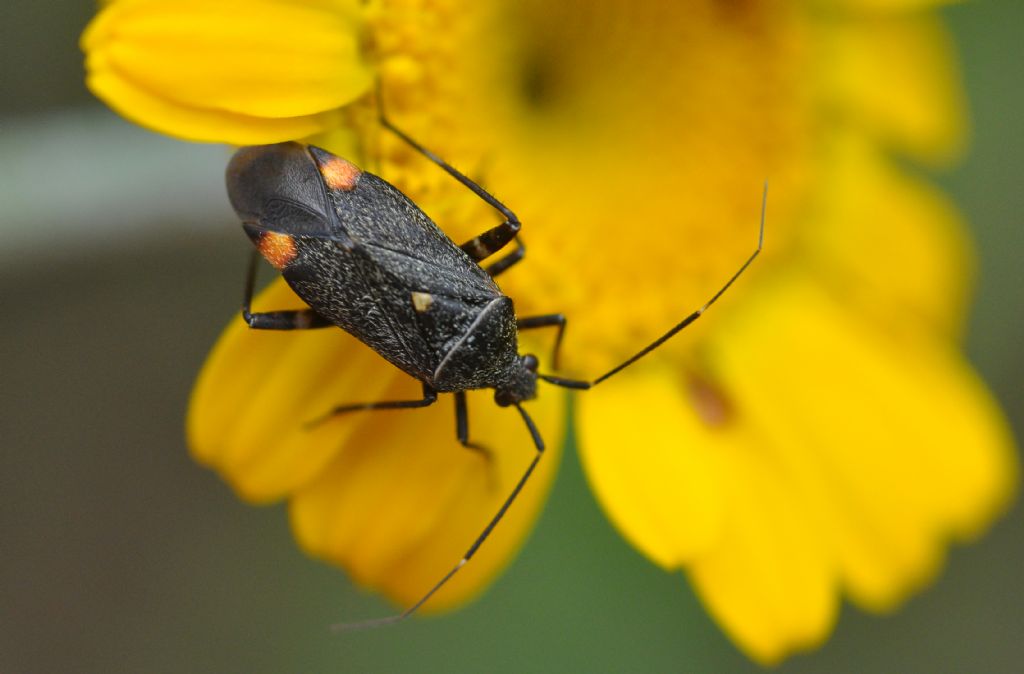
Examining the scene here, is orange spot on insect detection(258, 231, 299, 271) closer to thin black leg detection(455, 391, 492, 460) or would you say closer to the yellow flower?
the yellow flower

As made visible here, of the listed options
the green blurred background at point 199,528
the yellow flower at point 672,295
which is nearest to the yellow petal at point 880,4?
the yellow flower at point 672,295

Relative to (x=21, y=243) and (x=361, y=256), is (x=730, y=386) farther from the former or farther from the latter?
(x=21, y=243)

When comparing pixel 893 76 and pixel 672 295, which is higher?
pixel 893 76

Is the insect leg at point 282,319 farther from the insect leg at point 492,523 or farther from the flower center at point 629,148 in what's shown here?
the insect leg at point 492,523

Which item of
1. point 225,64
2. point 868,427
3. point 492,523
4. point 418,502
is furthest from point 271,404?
point 868,427

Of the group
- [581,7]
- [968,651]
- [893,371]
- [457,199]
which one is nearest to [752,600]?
[893,371]

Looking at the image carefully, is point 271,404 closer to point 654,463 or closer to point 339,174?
point 339,174
